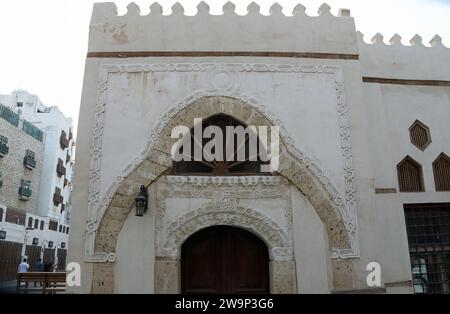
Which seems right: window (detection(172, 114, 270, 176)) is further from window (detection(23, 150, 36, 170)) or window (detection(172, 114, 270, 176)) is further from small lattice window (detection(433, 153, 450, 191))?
window (detection(23, 150, 36, 170))

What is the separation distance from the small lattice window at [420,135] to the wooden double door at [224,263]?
12.0 feet

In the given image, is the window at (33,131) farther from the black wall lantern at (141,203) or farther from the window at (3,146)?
the black wall lantern at (141,203)

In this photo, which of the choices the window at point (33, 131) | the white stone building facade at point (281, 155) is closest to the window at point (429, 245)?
the white stone building facade at point (281, 155)

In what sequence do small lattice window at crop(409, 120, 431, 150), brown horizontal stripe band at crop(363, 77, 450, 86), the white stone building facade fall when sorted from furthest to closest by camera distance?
brown horizontal stripe band at crop(363, 77, 450, 86) → small lattice window at crop(409, 120, 431, 150) → the white stone building facade

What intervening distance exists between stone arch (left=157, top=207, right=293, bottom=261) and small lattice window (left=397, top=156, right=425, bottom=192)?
8.79 feet

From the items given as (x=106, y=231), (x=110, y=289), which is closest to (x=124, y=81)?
(x=106, y=231)

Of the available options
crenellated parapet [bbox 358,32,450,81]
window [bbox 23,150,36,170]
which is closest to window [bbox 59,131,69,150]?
window [bbox 23,150,36,170]

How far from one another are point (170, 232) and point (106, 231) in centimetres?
100

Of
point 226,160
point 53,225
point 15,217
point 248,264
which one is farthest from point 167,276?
point 53,225

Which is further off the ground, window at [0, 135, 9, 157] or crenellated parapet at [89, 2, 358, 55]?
window at [0, 135, 9, 157]

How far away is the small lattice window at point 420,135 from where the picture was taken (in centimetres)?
721

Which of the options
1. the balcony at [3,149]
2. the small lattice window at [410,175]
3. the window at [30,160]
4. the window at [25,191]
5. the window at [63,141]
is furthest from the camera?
the window at [63,141]

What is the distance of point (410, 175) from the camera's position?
23.3 ft

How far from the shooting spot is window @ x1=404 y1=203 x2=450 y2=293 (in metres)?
6.67
